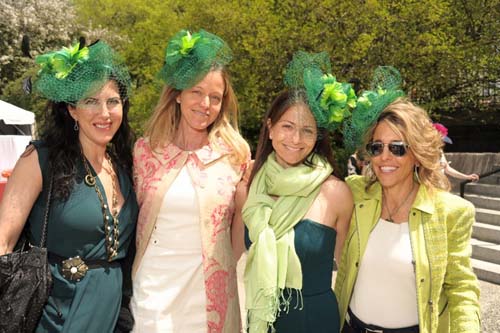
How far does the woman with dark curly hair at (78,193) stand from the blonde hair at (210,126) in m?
0.33

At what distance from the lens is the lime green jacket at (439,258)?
2293 mm

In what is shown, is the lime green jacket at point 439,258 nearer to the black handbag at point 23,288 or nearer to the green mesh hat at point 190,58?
the green mesh hat at point 190,58

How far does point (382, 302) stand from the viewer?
234cm

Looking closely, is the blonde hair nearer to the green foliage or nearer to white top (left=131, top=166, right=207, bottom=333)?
white top (left=131, top=166, right=207, bottom=333)

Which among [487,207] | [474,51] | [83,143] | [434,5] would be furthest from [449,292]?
[474,51]

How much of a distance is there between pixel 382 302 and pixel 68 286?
1.42 m

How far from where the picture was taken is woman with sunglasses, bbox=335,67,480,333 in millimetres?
2307

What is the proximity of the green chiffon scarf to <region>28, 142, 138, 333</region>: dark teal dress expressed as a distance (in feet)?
2.27

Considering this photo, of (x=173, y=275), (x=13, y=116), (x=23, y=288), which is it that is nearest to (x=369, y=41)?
(x=13, y=116)

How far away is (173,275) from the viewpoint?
8.54 ft

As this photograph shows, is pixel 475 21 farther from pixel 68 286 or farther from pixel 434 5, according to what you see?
pixel 68 286

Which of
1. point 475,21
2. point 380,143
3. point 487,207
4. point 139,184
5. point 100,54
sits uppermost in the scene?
point 475,21

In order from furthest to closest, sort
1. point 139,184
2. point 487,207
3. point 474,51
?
point 474,51, point 487,207, point 139,184

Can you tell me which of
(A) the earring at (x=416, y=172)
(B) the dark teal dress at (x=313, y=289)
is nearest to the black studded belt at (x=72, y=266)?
(B) the dark teal dress at (x=313, y=289)
